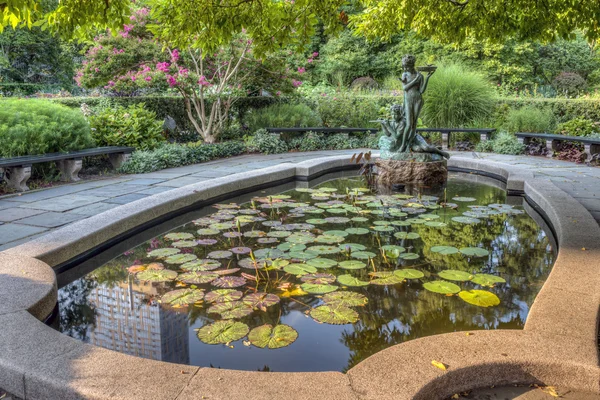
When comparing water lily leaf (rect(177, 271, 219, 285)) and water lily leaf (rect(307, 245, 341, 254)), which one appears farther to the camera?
water lily leaf (rect(307, 245, 341, 254))

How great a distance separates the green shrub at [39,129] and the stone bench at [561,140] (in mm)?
8531

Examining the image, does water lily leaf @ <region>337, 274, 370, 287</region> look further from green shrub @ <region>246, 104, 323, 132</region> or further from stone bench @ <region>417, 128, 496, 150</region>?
green shrub @ <region>246, 104, 323, 132</region>

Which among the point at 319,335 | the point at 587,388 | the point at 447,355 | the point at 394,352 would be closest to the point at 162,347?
the point at 319,335

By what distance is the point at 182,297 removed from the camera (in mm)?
3051

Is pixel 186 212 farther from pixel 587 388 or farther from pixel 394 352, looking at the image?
pixel 587 388

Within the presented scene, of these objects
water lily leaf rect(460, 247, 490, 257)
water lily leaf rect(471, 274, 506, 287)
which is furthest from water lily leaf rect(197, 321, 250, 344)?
water lily leaf rect(460, 247, 490, 257)

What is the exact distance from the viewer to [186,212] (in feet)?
17.3

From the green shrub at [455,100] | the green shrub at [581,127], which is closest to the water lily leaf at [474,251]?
the green shrub at [581,127]

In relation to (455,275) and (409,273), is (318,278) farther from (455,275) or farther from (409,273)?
(455,275)

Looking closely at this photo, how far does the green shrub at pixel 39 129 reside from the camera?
688 centimetres

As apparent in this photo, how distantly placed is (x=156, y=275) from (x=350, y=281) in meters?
1.33

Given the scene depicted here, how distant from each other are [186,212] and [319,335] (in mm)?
2966

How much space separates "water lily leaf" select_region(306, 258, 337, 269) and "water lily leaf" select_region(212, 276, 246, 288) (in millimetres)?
560

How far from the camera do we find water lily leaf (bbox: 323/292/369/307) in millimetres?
2960
